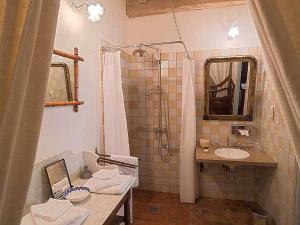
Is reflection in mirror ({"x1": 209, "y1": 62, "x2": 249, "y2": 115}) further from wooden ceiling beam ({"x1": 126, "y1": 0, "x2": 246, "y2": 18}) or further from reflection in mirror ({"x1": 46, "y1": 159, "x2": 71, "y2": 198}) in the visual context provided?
reflection in mirror ({"x1": 46, "y1": 159, "x2": 71, "y2": 198})

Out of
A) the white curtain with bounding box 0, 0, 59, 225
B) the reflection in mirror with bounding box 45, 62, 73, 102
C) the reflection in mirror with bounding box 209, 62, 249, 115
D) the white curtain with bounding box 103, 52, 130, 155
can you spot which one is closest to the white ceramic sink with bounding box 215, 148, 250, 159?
the reflection in mirror with bounding box 209, 62, 249, 115

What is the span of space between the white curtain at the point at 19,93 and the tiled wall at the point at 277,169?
61.8 inches

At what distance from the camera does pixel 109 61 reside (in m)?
2.35

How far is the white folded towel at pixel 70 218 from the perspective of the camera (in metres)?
1.14

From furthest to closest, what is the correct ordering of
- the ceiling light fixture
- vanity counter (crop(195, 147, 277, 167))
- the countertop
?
vanity counter (crop(195, 147, 277, 167)) < the ceiling light fixture < the countertop

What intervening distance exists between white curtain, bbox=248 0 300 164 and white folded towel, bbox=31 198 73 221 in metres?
1.21

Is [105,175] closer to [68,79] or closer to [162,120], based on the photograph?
[68,79]

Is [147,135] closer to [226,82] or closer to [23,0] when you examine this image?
[226,82]

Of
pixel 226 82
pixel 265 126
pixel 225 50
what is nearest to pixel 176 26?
pixel 225 50

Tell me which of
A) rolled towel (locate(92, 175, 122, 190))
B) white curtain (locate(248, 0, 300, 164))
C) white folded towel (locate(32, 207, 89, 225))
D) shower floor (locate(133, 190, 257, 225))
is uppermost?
white curtain (locate(248, 0, 300, 164))

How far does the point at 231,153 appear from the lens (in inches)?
104

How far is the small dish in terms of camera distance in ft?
4.87

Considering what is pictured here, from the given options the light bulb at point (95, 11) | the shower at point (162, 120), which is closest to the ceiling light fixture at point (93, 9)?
the light bulb at point (95, 11)

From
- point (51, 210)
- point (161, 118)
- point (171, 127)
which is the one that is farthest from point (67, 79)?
point (171, 127)
